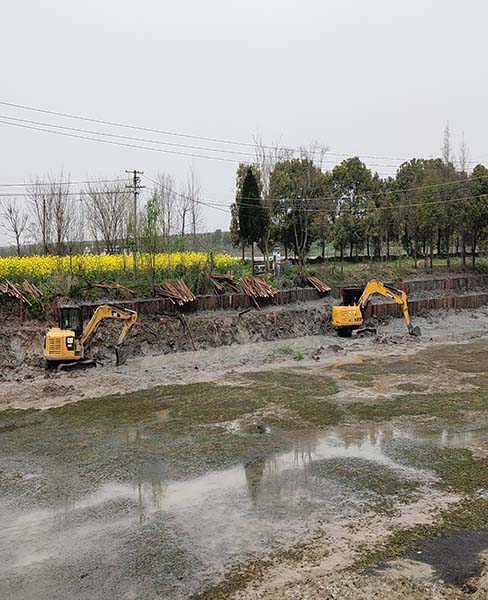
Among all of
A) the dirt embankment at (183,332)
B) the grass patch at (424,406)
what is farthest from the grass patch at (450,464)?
the dirt embankment at (183,332)

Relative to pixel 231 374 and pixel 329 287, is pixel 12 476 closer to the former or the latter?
pixel 231 374

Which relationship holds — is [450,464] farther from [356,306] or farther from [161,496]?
[356,306]

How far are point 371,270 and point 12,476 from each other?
23.9 m

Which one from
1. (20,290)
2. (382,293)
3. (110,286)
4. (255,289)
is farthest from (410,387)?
(20,290)

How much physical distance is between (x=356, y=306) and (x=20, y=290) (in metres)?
11.2

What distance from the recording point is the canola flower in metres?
19.8

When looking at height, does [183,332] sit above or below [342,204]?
below

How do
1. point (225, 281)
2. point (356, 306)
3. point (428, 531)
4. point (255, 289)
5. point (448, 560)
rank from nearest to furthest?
point (448, 560) < point (428, 531) < point (356, 306) < point (255, 289) < point (225, 281)

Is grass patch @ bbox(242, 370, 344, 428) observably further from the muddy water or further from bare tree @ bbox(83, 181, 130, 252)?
bare tree @ bbox(83, 181, 130, 252)

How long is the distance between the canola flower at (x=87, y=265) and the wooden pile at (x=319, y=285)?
13.9 feet

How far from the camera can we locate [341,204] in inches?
1286

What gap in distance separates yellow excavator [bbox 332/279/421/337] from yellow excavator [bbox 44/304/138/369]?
25.2 feet

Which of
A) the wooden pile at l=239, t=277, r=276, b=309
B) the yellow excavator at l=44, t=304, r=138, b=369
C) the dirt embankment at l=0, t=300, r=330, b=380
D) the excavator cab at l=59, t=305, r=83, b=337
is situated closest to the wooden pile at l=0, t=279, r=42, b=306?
the dirt embankment at l=0, t=300, r=330, b=380

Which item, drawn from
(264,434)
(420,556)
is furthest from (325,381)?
(420,556)
